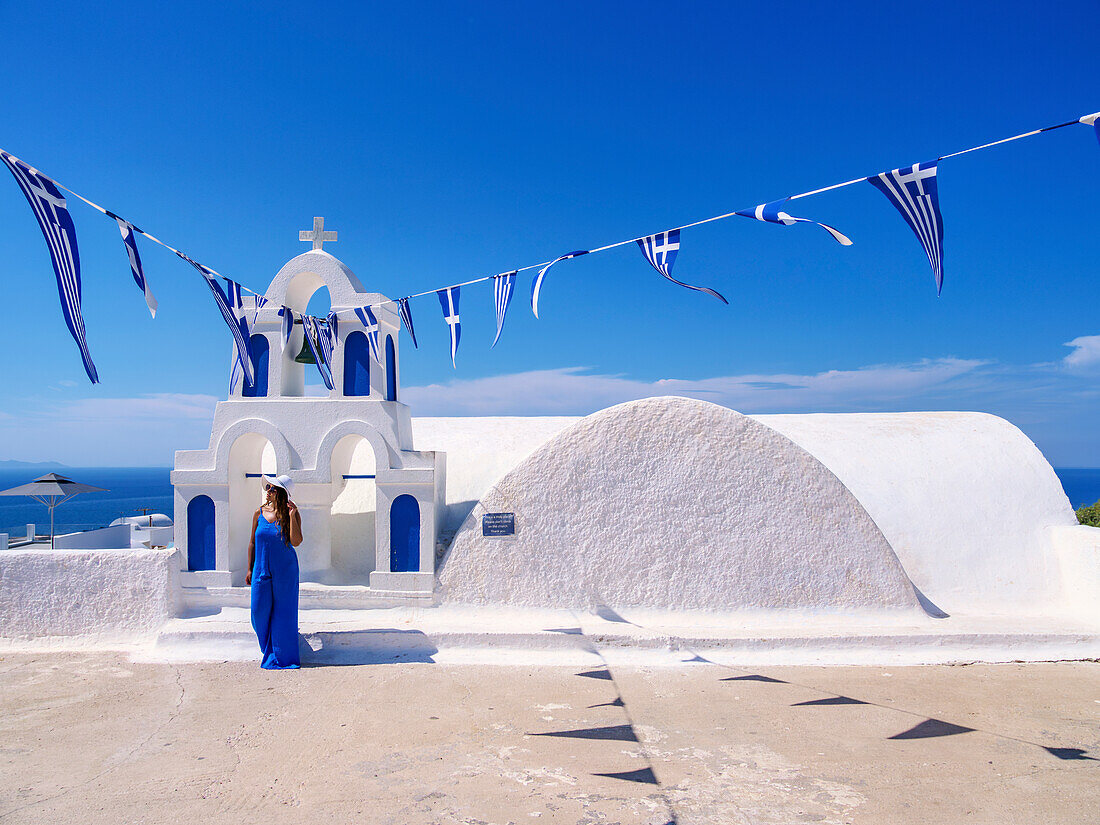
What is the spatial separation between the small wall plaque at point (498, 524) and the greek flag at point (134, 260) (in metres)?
4.36

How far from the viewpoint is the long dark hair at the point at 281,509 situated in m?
6.89

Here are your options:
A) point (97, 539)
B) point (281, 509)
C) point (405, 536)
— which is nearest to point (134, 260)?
point (281, 509)

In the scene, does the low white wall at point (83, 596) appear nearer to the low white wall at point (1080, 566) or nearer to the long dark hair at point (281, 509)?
the long dark hair at point (281, 509)

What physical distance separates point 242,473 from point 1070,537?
1195 cm

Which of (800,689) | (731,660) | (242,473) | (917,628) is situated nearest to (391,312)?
(242,473)

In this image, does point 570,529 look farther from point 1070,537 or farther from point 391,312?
point 1070,537

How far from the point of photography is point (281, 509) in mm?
6910

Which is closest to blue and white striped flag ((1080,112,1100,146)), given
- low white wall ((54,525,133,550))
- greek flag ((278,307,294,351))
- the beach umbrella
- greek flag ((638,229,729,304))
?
greek flag ((638,229,729,304))

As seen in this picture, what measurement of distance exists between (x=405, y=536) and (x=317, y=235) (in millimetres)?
4211

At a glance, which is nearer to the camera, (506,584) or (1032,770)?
(1032,770)

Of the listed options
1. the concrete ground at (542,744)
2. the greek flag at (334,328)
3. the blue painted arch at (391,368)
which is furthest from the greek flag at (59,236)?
the blue painted arch at (391,368)

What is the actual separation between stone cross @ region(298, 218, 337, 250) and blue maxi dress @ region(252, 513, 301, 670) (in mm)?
4011

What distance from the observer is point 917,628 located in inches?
319

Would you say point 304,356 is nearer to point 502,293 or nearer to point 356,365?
point 356,365
